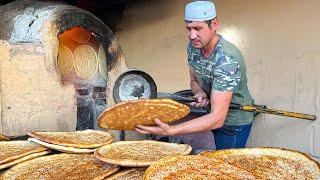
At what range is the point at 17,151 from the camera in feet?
7.48

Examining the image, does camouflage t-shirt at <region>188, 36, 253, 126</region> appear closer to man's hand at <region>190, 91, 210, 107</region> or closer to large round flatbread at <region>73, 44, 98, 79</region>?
man's hand at <region>190, 91, 210, 107</region>

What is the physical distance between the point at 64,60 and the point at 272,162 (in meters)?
3.06

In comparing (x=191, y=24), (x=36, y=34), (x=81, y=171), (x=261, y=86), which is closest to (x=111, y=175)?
(x=81, y=171)

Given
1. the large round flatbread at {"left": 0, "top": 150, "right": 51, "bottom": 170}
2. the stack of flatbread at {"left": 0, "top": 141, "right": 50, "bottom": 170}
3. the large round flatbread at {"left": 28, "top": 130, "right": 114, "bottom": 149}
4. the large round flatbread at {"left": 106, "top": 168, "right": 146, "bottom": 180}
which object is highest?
the large round flatbread at {"left": 28, "top": 130, "right": 114, "bottom": 149}

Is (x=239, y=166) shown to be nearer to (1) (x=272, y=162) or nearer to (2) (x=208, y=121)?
(1) (x=272, y=162)

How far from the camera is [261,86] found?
470 centimetres

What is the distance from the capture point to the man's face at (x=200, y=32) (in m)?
2.93

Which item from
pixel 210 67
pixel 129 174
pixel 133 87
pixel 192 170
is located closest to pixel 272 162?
pixel 192 170

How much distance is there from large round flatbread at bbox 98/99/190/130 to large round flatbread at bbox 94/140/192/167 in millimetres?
172

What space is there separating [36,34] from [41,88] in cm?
53

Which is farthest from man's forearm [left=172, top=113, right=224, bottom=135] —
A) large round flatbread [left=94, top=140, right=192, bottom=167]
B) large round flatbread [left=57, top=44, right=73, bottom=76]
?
large round flatbread [left=57, top=44, right=73, bottom=76]

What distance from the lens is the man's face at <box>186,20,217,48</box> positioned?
115 inches

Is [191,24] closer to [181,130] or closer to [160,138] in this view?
[181,130]

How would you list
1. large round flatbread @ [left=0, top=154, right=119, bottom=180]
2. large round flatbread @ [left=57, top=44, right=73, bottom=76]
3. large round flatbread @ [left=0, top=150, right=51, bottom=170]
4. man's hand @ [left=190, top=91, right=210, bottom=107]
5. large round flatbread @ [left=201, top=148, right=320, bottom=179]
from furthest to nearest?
large round flatbread @ [left=57, top=44, right=73, bottom=76] < man's hand @ [left=190, top=91, right=210, bottom=107] < large round flatbread @ [left=0, top=150, right=51, bottom=170] < large round flatbread @ [left=0, top=154, right=119, bottom=180] < large round flatbread @ [left=201, top=148, right=320, bottom=179]
